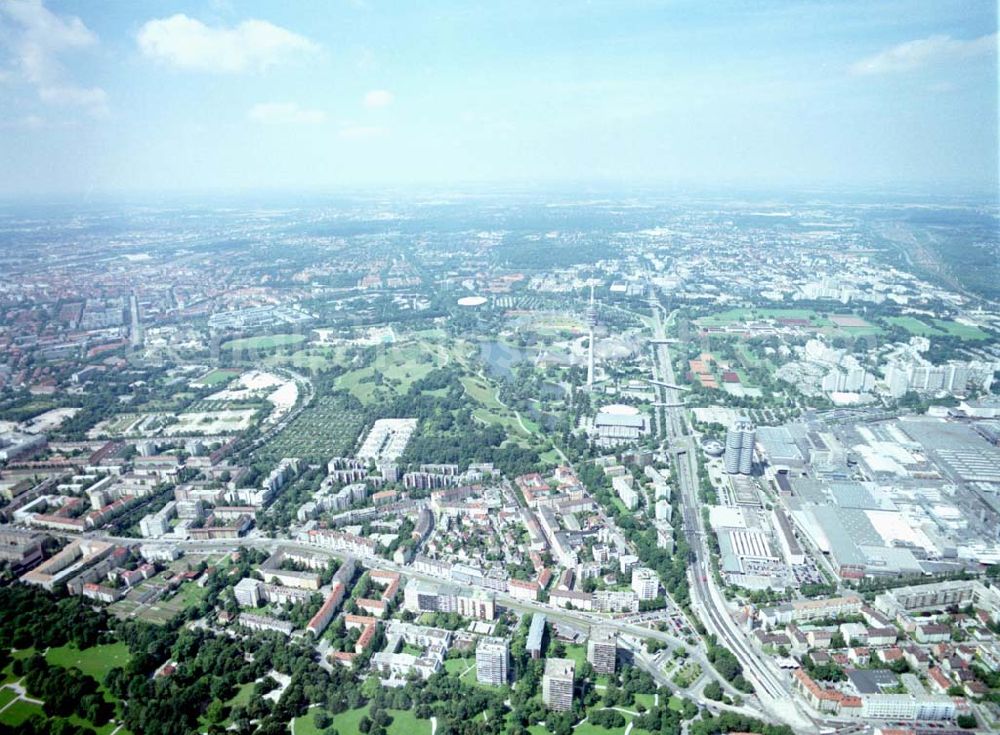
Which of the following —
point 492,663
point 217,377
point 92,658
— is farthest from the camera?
point 217,377

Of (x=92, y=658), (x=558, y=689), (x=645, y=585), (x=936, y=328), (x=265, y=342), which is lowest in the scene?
(x=92, y=658)

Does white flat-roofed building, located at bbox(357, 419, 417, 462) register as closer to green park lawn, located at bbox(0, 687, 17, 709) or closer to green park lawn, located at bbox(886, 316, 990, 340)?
green park lawn, located at bbox(0, 687, 17, 709)

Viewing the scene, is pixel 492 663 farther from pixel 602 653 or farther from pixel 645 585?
pixel 645 585

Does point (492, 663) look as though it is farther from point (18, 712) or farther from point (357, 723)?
point (18, 712)

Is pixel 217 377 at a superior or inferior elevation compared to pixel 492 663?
superior

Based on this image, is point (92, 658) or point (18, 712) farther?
point (92, 658)

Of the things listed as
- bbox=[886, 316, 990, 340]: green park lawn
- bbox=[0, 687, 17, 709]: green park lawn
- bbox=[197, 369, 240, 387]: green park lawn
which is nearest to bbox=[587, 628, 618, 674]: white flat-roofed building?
bbox=[0, 687, 17, 709]: green park lawn

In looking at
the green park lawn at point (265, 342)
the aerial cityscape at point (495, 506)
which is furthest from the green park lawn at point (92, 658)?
the green park lawn at point (265, 342)

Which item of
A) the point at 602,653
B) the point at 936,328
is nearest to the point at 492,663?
the point at 602,653

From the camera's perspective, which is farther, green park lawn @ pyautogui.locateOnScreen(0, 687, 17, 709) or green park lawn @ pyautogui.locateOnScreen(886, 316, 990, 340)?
green park lawn @ pyautogui.locateOnScreen(886, 316, 990, 340)

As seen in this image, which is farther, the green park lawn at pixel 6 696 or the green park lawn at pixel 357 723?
the green park lawn at pixel 6 696

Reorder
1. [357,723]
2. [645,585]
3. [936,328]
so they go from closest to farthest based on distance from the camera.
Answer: [357,723], [645,585], [936,328]

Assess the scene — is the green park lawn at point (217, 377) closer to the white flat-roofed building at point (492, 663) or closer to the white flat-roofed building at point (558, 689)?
the white flat-roofed building at point (492, 663)
